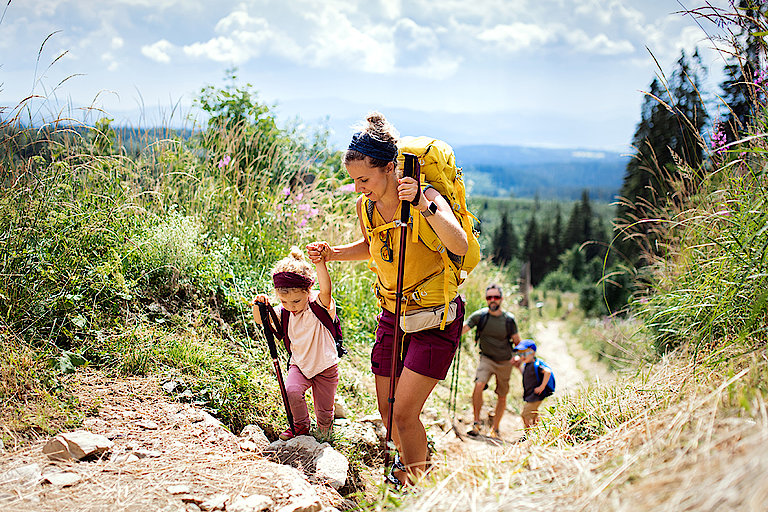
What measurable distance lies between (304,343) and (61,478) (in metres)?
1.45

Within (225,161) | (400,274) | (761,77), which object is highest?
(761,77)

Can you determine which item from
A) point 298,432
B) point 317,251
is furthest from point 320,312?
point 298,432

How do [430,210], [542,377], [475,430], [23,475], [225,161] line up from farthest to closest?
[225,161], [475,430], [542,377], [430,210], [23,475]

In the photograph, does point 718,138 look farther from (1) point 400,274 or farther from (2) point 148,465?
(2) point 148,465

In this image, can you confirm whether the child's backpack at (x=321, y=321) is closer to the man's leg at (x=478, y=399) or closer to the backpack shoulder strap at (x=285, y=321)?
the backpack shoulder strap at (x=285, y=321)

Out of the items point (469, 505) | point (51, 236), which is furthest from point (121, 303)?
point (469, 505)

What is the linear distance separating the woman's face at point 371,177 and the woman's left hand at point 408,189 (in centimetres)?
24

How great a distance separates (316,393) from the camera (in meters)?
3.46

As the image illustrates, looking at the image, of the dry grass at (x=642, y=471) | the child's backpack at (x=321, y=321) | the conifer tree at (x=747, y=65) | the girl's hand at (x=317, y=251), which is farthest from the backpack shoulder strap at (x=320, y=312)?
the conifer tree at (x=747, y=65)

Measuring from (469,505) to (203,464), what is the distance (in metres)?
1.54

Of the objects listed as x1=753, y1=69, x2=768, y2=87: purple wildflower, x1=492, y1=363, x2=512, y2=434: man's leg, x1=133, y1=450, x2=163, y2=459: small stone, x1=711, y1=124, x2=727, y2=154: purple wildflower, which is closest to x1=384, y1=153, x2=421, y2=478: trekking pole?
x1=133, y1=450, x2=163, y2=459: small stone

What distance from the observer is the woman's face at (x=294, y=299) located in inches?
129

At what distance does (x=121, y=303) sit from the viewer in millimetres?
3957

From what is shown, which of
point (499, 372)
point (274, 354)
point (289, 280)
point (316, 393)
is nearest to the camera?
point (289, 280)
